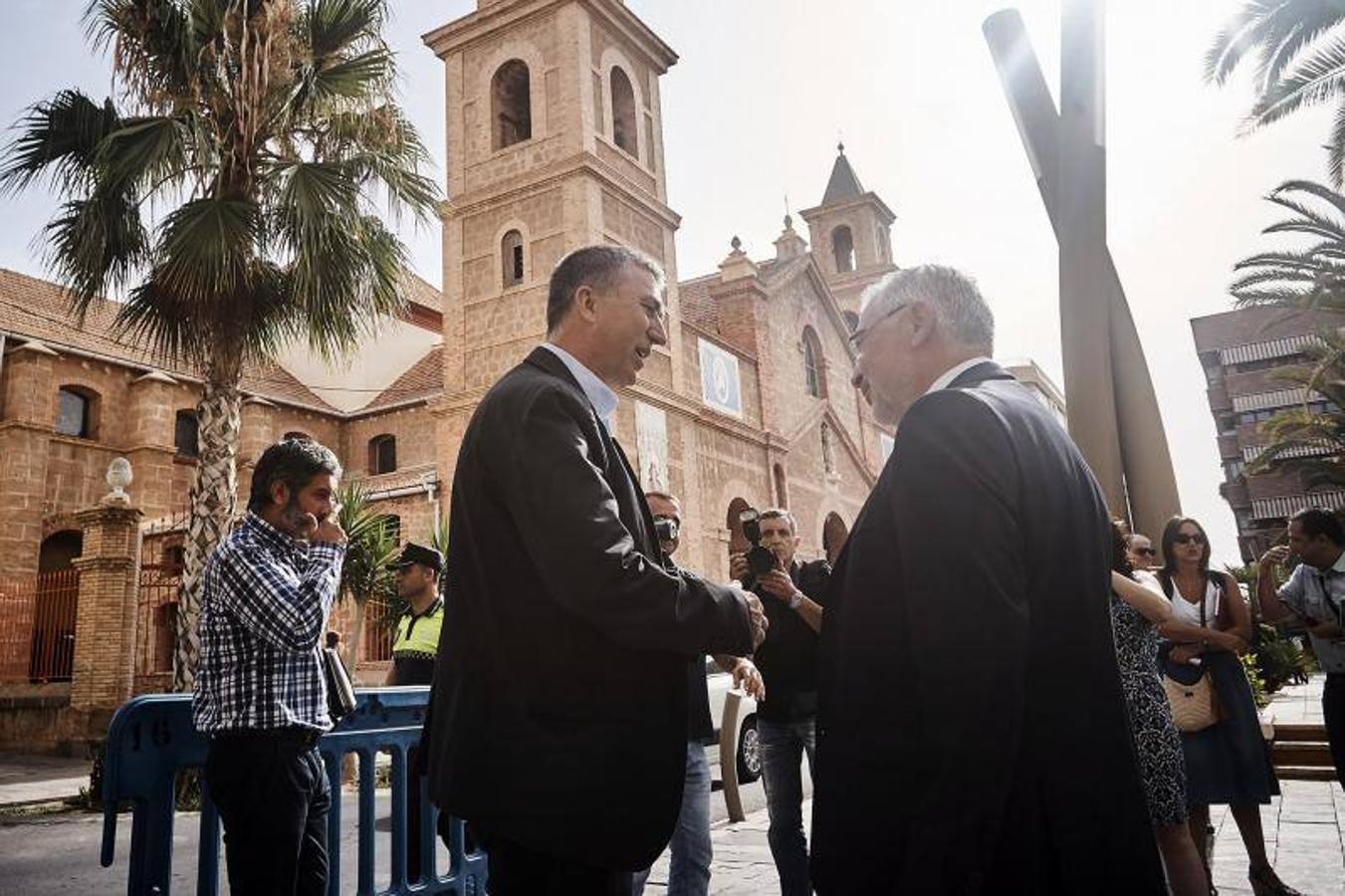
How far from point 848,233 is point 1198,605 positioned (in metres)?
38.3

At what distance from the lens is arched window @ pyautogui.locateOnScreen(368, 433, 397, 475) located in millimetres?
25203

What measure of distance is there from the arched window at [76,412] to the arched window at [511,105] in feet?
40.6

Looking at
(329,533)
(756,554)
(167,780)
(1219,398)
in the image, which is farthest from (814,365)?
(1219,398)

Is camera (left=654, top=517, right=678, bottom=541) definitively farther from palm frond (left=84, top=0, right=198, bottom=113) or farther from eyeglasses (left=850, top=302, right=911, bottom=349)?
palm frond (left=84, top=0, right=198, bottom=113)

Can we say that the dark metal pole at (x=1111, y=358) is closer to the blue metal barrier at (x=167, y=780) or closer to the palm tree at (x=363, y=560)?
the blue metal barrier at (x=167, y=780)

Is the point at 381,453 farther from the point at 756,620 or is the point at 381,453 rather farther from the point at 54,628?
the point at 756,620

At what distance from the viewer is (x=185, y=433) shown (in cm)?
2391

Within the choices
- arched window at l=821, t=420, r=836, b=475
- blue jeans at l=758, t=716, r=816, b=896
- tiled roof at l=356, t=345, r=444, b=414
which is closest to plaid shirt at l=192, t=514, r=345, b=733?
blue jeans at l=758, t=716, r=816, b=896

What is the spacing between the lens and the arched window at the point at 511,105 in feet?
65.4

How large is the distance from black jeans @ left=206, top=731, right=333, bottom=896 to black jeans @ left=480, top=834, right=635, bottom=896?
3.90ft

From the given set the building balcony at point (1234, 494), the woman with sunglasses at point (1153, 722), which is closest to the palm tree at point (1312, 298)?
the woman with sunglasses at point (1153, 722)

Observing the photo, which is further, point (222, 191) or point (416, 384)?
point (416, 384)

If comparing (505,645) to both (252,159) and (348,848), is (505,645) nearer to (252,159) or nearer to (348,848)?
(348,848)

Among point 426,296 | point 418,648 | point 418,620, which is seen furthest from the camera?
point 426,296
